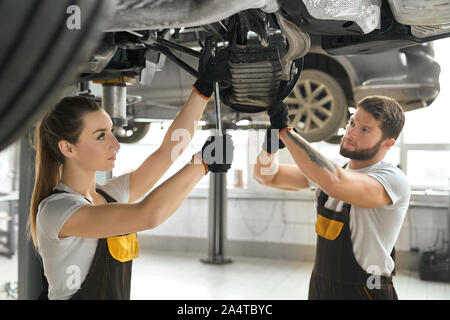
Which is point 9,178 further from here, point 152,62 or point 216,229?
point 152,62

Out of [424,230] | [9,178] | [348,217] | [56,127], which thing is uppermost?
[56,127]

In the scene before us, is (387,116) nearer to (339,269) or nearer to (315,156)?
(315,156)

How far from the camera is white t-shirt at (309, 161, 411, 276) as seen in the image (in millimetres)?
1099

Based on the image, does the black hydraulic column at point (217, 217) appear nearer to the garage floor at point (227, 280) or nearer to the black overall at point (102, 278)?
the garage floor at point (227, 280)

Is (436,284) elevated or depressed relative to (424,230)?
depressed

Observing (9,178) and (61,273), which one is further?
(9,178)

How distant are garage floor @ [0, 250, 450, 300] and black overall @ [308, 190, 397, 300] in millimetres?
1501

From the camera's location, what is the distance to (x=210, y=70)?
789mm

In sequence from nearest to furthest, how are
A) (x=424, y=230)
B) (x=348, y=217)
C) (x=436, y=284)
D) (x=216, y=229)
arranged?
(x=348, y=217) → (x=436, y=284) → (x=424, y=230) → (x=216, y=229)

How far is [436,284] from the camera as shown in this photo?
8.82ft

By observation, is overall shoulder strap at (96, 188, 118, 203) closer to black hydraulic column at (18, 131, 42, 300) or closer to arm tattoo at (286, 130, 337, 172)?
arm tattoo at (286, 130, 337, 172)

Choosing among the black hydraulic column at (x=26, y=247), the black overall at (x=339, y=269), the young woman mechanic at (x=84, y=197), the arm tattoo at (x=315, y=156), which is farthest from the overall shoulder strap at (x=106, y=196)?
the black hydraulic column at (x=26, y=247)
